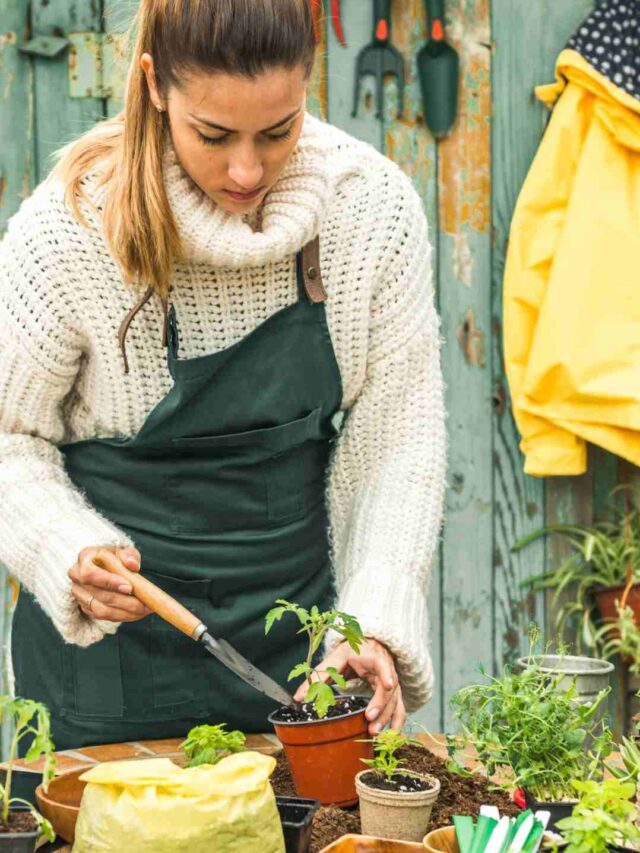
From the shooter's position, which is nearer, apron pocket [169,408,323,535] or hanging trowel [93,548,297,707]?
A: hanging trowel [93,548,297,707]

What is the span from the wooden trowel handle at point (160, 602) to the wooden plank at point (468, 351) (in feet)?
6.15

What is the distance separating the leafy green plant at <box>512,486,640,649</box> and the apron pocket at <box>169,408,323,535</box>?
1.53 m

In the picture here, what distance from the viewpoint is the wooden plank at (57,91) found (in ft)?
10.6

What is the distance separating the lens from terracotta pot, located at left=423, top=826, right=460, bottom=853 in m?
1.17

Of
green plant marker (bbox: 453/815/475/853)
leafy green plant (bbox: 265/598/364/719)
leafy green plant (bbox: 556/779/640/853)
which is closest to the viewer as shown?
leafy green plant (bbox: 556/779/640/853)

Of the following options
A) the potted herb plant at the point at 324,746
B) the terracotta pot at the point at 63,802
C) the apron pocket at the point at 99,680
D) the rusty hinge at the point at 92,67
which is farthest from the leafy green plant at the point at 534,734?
the rusty hinge at the point at 92,67

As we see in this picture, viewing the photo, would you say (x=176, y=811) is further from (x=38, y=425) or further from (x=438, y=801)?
(x=38, y=425)

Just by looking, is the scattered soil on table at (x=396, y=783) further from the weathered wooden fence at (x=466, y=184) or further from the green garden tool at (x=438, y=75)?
the green garden tool at (x=438, y=75)

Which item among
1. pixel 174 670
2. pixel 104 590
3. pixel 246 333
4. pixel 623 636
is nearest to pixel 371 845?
pixel 104 590

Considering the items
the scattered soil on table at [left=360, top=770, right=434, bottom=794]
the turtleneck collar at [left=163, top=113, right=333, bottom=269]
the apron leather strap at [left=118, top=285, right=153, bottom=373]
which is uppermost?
the turtleneck collar at [left=163, top=113, right=333, bottom=269]

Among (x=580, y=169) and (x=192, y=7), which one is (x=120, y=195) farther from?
(x=580, y=169)

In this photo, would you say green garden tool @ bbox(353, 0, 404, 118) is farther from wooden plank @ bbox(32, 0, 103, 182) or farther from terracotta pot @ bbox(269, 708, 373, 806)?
terracotta pot @ bbox(269, 708, 373, 806)

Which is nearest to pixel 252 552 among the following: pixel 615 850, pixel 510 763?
pixel 510 763

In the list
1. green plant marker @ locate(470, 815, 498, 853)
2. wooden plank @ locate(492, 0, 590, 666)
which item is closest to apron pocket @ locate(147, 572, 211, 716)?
green plant marker @ locate(470, 815, 498, 853)
